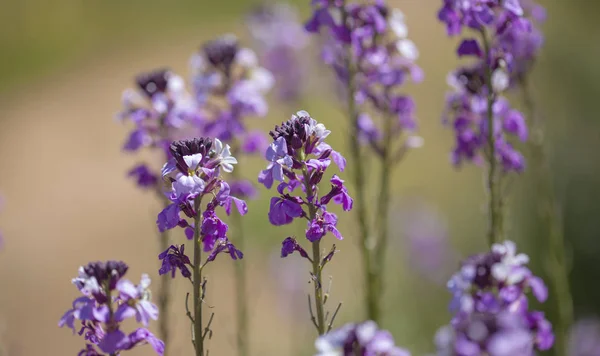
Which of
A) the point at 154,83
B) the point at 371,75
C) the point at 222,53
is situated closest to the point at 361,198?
the point at 371,75

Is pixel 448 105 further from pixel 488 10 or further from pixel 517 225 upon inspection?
pixel 517 225

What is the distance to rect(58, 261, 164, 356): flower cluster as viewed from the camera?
2375mm

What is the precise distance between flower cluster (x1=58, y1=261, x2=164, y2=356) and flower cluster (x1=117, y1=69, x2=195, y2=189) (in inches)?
68.8

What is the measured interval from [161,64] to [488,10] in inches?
561

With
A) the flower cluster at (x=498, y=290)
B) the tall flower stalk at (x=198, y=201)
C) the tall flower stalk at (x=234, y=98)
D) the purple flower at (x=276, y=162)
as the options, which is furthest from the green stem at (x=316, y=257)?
the tall flower stalk at (x=234, y=98)

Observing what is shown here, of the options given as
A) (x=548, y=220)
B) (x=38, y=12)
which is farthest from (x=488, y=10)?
(x=38, y=12)

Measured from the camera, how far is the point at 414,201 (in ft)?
28.4

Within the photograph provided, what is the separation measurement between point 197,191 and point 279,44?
4763mm

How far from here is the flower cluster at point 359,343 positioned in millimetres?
2008

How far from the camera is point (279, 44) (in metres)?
7.04

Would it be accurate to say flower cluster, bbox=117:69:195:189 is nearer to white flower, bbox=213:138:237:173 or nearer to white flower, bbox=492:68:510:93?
white flower, bbox=213:138:237:173

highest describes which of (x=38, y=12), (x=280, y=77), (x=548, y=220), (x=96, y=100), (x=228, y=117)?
(x=38, y=12)

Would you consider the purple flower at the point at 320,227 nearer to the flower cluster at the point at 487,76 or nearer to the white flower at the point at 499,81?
the flower cluster at the point at 487,76

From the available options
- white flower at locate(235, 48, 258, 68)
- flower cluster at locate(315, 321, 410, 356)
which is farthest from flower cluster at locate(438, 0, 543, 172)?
flower cluster at locate(315, 321, 410, 356)
